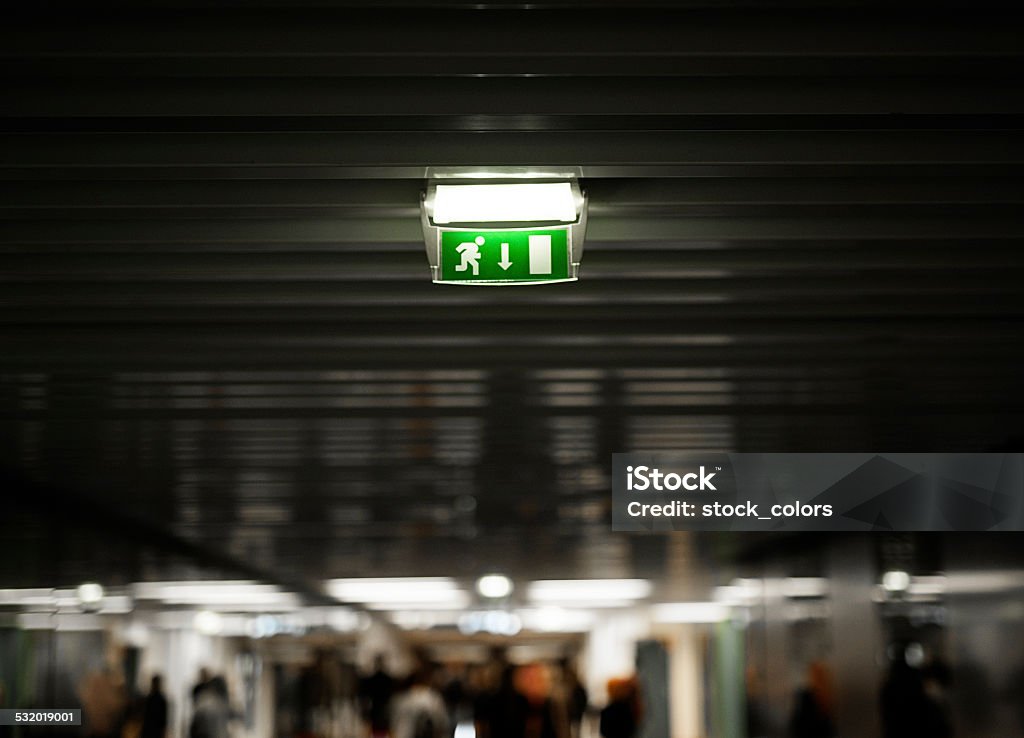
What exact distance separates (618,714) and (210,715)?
668 cm

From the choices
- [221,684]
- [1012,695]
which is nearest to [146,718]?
[221,684]

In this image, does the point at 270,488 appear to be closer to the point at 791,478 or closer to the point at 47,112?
the point at 791,478

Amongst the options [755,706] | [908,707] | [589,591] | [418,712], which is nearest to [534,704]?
[418,712]

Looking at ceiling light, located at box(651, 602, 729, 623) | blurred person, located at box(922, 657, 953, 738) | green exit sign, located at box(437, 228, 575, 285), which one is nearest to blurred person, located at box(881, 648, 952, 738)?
blurred person, located at box(922, 657, 953, 738)

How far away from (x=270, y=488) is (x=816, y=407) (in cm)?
441

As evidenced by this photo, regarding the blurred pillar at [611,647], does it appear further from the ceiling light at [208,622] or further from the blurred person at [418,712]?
the blurred person at [418,712]

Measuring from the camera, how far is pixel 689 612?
22.7 metres

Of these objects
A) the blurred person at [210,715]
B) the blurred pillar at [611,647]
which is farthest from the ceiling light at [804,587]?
the blurred person at [210,715]

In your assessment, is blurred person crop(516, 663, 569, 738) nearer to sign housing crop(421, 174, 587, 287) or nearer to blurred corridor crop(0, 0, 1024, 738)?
blurred corridor crop(0, 0, 1024, 738)

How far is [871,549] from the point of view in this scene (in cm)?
1322

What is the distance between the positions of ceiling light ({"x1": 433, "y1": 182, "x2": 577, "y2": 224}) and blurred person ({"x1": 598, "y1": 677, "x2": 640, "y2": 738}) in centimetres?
661

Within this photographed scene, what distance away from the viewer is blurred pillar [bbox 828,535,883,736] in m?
13.6

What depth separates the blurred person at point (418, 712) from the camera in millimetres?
12836

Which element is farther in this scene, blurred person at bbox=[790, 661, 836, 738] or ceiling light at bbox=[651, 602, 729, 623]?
ceiling light at bbox=[651, 602, 729, 623]
